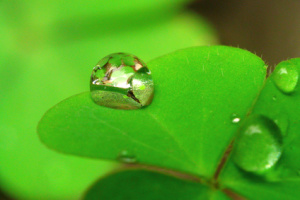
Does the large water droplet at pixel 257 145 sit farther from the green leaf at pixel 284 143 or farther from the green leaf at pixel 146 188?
the green leaf at pixel 146 188

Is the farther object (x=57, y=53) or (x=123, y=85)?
(x=57, y=53)

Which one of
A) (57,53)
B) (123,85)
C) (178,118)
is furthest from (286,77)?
(57,53)

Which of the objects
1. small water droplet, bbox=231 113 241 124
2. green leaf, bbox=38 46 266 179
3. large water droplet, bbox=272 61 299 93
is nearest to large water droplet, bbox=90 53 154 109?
green leaf, bbox=38 46 266 179

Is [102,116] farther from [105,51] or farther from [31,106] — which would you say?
[105,51]

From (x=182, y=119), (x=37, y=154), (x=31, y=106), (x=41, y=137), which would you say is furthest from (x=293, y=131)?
(x=31, y=106)

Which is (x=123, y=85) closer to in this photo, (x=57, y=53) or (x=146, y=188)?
(x=146, y=188)

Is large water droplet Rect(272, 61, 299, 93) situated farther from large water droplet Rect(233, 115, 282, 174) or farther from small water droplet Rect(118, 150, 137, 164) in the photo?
small water droplet Rect(118, 150, 137, 164)
